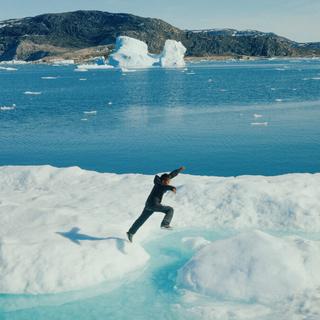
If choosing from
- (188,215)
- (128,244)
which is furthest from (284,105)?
(128,244)

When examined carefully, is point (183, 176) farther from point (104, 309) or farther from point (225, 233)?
point (104, 309)

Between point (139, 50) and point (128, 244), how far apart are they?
14793 centimetres

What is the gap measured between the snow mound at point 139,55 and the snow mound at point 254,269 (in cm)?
13828

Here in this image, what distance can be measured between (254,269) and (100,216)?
5.90 metres

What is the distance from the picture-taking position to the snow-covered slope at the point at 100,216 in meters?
11.0

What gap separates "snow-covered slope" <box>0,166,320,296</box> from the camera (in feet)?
36.0

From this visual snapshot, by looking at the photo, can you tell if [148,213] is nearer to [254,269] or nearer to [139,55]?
[254,269]

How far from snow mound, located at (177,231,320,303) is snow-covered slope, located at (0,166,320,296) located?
0.48ft

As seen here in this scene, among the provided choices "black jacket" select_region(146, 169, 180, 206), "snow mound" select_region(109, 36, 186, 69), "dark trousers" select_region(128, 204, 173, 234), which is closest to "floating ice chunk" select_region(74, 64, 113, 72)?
"snow mound" select_region(109, 36, 186, 69)

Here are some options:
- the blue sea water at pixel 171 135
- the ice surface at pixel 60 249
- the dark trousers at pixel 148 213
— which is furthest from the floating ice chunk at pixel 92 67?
the dark trousers at pixel 148 213

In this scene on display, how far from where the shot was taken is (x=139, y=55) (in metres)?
159

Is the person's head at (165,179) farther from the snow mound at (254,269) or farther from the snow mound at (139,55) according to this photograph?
the snow mound at (139,55)

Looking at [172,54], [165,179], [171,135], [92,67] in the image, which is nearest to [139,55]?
[172,54]

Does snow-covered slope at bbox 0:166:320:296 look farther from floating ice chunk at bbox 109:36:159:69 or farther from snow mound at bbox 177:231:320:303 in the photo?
floating ice chunk at bbox 109:36:159:69
